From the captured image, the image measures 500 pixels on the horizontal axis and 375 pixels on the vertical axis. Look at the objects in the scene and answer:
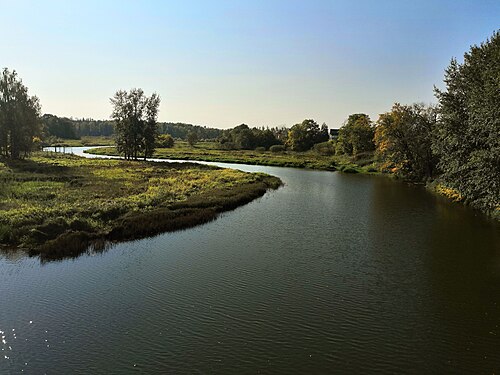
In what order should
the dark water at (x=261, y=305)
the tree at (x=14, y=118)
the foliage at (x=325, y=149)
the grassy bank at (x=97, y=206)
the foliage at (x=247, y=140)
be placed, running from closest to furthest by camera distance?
the dark water at (x=261, y=305), the grassy bank at (x=97, y=206), the tree at (x=14, y=118), the foliage at (x=325, y=149), the foliage at (x=247, y=140)

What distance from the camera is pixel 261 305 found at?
15.4 metres

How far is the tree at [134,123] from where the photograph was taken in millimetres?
80188

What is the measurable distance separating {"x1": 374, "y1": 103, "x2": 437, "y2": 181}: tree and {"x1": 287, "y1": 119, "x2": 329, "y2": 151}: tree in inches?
2376

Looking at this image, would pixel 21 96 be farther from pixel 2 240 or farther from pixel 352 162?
pixel 352 162

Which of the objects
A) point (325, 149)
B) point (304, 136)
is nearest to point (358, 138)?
point (325, 149)

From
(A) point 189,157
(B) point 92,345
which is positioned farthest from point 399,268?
(A) point 189,157

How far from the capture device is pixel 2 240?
72.5ft

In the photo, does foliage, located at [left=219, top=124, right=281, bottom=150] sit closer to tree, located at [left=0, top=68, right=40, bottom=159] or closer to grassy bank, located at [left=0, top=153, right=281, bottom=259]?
tree, located at [left=0, top=68, right=40, bottom=159]

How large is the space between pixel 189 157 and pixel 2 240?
77.5 m

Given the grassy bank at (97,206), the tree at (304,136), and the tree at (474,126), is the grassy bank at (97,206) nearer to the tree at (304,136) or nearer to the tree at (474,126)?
the tree at (474,126)

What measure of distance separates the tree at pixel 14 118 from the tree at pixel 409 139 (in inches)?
2408

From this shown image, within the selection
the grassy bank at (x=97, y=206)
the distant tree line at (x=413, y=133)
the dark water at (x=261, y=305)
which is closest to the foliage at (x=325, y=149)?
the distant tree line at (x=413, y=133)

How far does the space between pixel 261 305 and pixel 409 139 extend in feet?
173

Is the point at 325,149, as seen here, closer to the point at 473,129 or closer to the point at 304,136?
the point at 304,136
